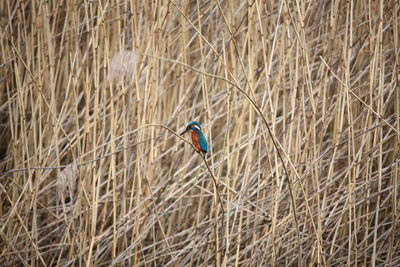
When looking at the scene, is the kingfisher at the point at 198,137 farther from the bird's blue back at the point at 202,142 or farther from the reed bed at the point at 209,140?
the reed bed at the point at 209,140

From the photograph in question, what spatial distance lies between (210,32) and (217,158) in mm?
606

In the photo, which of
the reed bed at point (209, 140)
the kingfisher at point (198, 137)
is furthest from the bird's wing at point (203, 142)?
the reed bed at point (209, 140)

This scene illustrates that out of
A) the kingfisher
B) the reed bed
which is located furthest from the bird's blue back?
the reed bed

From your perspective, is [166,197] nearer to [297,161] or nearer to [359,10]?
[297,161]

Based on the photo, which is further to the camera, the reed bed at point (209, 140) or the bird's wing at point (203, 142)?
the reed bed at point (209, 140)

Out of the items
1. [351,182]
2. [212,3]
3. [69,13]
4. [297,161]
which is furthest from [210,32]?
[351,182]

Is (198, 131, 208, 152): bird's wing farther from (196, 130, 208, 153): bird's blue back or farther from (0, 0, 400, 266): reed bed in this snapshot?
(0, 0, 400, 266): reed bed

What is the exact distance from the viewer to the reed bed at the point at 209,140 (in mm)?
1614

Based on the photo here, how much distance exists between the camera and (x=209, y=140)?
72.1 inches

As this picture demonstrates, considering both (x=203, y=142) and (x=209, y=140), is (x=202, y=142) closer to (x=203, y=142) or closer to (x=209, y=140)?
(x=203, y=142)

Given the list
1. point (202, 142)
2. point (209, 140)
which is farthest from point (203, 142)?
point (209, 140)

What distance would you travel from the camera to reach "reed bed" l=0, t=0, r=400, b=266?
63.6 inches

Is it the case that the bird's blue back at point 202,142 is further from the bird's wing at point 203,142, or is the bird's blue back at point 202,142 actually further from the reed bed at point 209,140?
the reed bed at point 209,140

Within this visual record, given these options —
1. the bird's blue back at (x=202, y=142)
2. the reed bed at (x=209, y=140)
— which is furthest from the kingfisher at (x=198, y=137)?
the reed bed at (x=209, y=140)
